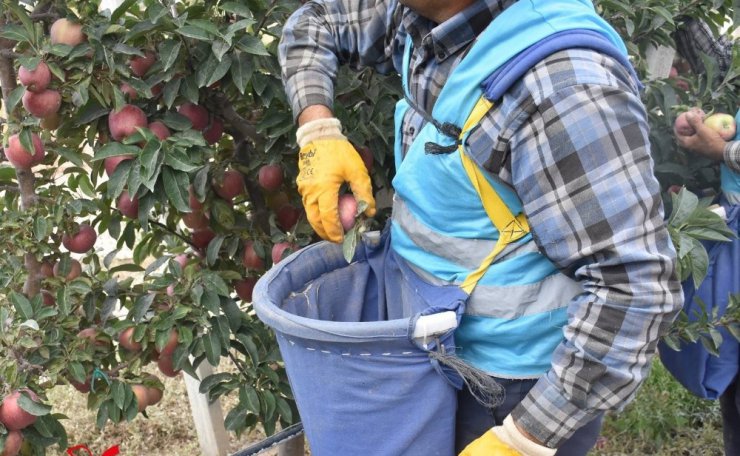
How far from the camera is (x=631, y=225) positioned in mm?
1006

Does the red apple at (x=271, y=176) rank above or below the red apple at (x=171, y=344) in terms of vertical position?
above

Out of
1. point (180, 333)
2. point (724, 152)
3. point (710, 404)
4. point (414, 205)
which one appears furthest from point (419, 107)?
point (710, 404)

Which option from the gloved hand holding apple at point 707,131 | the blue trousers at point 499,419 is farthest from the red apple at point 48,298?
the gloved hand holding apple at point 707,131

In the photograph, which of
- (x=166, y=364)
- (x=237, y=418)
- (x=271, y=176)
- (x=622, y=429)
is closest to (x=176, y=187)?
(x=271, y=176)

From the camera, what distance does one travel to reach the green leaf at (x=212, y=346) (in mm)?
1771

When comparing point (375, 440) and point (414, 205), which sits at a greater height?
point (414, 205)

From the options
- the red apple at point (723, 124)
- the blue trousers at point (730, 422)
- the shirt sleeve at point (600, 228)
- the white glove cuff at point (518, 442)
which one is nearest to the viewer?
the shirt sleeve at point (600, 228)

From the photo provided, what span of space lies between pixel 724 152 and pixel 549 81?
1.09m

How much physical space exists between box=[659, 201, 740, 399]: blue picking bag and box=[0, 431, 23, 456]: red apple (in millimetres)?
1540

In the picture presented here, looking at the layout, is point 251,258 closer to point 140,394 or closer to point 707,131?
point 140,394

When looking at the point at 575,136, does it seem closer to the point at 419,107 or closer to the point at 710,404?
the point at 419,107

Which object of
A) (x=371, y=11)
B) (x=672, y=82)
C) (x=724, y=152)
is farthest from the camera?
(x=672, y=82)

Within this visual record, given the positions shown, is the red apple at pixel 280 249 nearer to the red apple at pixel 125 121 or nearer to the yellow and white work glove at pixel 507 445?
the red apple at pixel 125 121

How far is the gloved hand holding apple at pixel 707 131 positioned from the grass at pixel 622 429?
1.11m
